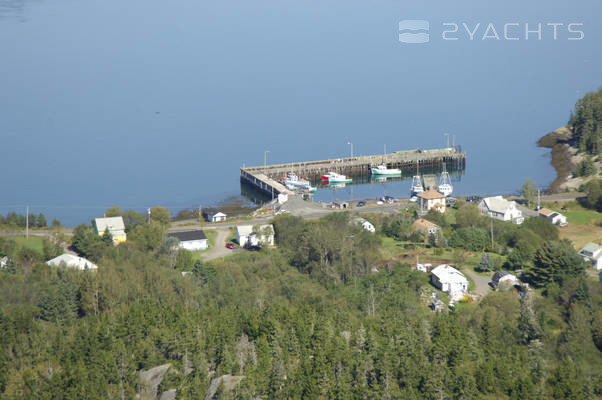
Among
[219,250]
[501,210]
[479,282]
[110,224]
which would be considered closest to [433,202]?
[501,210]

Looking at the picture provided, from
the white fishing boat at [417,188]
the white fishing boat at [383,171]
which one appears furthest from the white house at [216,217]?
the white fishing boat at [383,171]

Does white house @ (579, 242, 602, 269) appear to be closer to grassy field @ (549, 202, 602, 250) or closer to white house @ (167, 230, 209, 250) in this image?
grassy field @ (549, 202, 602, 250)

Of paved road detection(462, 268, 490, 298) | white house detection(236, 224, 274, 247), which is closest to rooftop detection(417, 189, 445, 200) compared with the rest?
white house detection(236, 224, 274, 247)

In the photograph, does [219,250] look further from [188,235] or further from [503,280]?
[503,280]

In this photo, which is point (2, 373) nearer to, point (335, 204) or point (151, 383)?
point (151, 383)

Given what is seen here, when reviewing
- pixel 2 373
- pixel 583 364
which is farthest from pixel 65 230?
pixel 583 364

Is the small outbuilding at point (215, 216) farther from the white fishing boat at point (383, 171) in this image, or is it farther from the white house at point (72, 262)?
the white fishing boat at point (383, 171)
